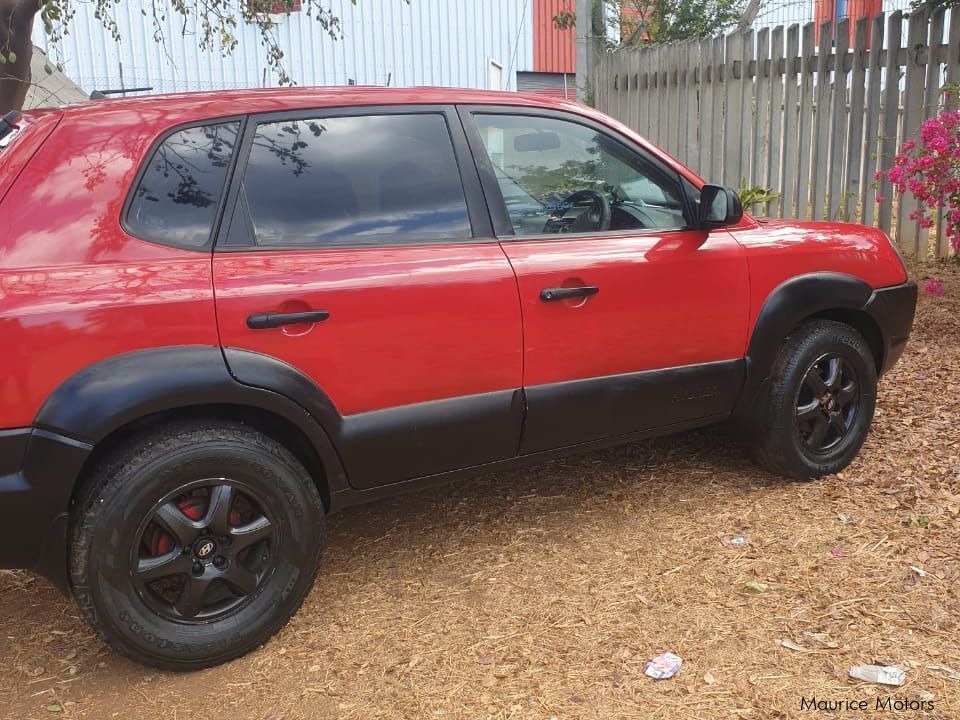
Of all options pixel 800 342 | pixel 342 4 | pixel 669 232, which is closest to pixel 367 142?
pixel 669 232

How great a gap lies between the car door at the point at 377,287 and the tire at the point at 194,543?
24 centimetres

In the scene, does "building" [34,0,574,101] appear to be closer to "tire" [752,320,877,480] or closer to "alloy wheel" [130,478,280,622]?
"tire" [752,320,877,480]

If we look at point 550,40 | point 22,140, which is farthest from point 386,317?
point 550,40

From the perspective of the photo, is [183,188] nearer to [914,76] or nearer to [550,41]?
[914,76]

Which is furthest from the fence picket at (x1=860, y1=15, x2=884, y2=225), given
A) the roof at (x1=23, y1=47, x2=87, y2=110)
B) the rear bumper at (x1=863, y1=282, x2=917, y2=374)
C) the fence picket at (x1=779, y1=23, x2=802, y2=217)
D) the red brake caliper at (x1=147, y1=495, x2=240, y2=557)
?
the roof at (x1=23, y1=47, x2=87, y2=110)

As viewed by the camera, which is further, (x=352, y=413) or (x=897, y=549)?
(x=897, y=549)

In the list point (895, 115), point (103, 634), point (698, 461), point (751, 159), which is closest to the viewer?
point (103, 634)

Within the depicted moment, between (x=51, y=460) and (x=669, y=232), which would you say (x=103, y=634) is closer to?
(x=51, y=460)

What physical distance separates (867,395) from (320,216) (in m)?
2.66

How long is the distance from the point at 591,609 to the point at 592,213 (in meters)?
1.49

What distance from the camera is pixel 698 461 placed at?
438 cm

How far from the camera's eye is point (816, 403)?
157 inches

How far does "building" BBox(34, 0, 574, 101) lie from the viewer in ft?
43.6

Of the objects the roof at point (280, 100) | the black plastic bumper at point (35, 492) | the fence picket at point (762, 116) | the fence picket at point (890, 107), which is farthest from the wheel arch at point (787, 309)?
the fence picket at point (762, 116)
